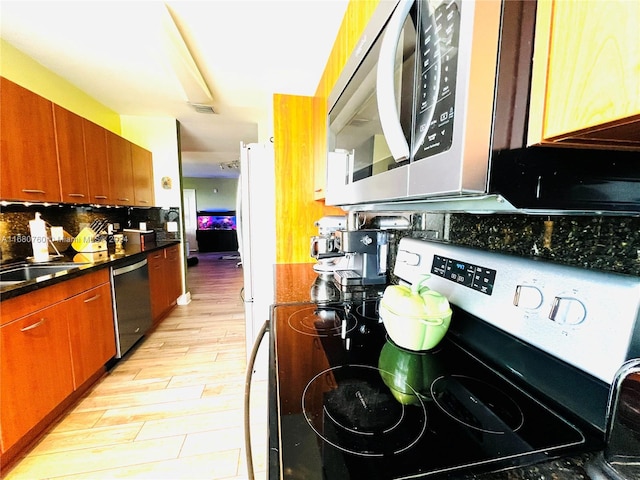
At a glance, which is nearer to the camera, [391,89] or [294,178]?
[391,89]

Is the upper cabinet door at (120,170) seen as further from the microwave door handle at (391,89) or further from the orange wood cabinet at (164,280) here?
the microwave door handle at (391,89)

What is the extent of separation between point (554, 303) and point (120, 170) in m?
3.51

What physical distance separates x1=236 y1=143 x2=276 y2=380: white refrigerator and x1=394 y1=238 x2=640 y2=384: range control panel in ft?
5.20

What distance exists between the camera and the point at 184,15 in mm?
1630

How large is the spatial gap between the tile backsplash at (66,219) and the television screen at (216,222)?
17.0ft

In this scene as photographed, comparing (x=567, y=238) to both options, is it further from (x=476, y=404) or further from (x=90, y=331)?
(x=90, y=331)

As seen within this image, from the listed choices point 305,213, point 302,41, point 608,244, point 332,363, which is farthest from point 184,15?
point 608,244

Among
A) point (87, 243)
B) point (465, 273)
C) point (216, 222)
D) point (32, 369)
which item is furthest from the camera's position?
point (216, 222)

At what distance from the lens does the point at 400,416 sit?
0.47 metres

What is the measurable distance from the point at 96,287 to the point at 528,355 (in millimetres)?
2493

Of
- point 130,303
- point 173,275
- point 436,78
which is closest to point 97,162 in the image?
point 130,303

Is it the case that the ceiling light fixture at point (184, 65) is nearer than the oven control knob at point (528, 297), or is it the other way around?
the oven control knob at point (528, 297)

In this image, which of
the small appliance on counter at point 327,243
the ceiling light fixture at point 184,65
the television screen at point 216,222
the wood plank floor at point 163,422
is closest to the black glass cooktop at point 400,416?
the small appliance on counter at point 327,243

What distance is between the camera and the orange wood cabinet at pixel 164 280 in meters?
2.88
